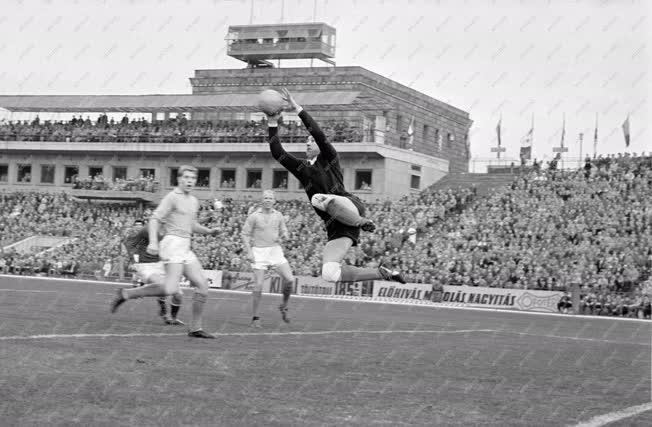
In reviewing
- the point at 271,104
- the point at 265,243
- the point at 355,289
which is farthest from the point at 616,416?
the point at 355,289

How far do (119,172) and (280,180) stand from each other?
418 inches

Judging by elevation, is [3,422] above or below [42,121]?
below

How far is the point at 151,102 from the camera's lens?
58656 mm

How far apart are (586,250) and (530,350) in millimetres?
22021

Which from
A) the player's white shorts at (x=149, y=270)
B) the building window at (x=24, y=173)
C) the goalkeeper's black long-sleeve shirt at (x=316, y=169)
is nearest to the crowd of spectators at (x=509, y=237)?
the building window at (x=24, y=173)

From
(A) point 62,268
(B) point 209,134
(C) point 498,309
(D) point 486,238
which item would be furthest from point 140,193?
(C) point 498,309

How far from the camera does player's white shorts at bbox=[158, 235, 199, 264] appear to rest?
11.6m

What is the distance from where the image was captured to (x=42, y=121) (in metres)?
62.4

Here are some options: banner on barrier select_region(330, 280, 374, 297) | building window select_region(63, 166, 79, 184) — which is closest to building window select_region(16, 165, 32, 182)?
building window select_region(63, 166, 79, 184)

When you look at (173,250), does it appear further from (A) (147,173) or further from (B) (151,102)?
(B) (151,102)

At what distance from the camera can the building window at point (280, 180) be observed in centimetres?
5471

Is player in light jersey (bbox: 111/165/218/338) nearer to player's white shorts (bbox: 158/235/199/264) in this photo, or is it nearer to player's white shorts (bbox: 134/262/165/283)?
player's white shorts (bbox: 158/235/199/264)

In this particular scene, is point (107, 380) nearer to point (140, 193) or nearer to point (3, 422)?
point (3, 422)

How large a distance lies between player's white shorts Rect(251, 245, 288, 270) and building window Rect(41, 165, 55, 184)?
48.5m
